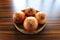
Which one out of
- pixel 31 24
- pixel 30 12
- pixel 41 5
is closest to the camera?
pixel 31 24

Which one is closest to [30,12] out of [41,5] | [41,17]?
[41,17]

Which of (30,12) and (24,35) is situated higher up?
(30,12)

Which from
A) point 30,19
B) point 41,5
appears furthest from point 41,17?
point 41,5

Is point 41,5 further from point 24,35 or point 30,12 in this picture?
point 24,35

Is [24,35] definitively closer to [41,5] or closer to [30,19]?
[30,19]

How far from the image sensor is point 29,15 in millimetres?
863

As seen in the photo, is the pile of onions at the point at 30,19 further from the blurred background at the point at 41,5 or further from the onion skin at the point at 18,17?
the blurred background at the point at 41,5

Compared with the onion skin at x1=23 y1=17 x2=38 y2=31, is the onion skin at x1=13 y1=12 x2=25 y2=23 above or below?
above

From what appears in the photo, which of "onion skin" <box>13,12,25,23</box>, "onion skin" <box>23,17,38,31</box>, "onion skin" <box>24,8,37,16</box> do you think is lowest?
"onion skin" <box>23,17,38,31</box>

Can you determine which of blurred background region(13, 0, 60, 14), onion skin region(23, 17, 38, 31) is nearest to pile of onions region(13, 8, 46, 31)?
onion skin region(23, 17, 38, 31)

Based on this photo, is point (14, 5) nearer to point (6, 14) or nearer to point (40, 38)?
point (6, 14)

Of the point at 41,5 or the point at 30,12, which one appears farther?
the point at 41,5

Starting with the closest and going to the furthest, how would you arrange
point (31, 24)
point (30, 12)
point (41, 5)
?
1. point (31, 24)
2. point (30, 12)
3. point (41, 5)

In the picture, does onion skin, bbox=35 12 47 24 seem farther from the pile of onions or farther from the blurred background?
the blurred background
